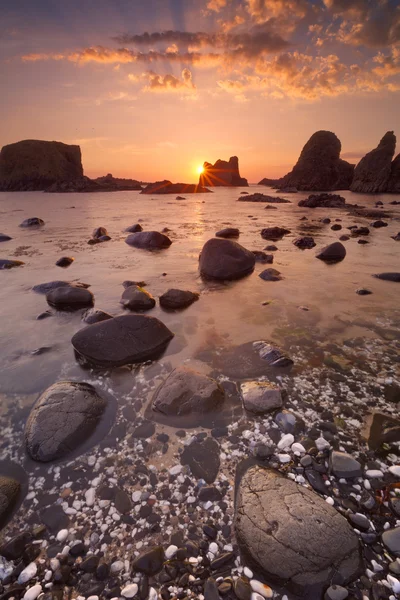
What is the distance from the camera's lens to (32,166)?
102 m

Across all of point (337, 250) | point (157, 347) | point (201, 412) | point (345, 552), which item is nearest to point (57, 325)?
point (157, 347)

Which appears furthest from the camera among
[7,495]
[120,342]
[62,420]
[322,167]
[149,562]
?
[322,167]

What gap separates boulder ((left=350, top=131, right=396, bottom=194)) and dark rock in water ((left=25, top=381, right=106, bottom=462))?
7749cm

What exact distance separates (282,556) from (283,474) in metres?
0.65

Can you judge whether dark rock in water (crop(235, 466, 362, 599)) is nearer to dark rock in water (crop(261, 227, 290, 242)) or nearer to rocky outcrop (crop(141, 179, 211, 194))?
dark rock in water (crop(261, 227, 290, 242))

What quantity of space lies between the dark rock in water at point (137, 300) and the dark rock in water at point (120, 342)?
136cm

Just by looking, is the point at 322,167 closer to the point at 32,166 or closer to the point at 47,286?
the point at 32,166

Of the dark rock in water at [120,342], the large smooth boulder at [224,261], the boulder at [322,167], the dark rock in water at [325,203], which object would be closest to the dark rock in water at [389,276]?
the large smooth boulder at [224,261]

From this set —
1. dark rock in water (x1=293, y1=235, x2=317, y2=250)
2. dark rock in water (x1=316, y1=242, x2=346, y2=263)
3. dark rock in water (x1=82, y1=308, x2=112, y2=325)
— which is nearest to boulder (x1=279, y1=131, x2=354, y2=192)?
dark rock in water (x1=293, y1=235, x2=317, y2=250)

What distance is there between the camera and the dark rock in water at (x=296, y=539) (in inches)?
71.4

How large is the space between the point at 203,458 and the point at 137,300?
3910mm

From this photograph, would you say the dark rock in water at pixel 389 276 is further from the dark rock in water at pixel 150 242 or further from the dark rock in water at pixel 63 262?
the dark rock in water at pixel 63 262

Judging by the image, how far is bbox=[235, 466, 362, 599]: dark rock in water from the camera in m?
1.81

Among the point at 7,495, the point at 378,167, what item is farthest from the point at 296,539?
the point at 378,167
